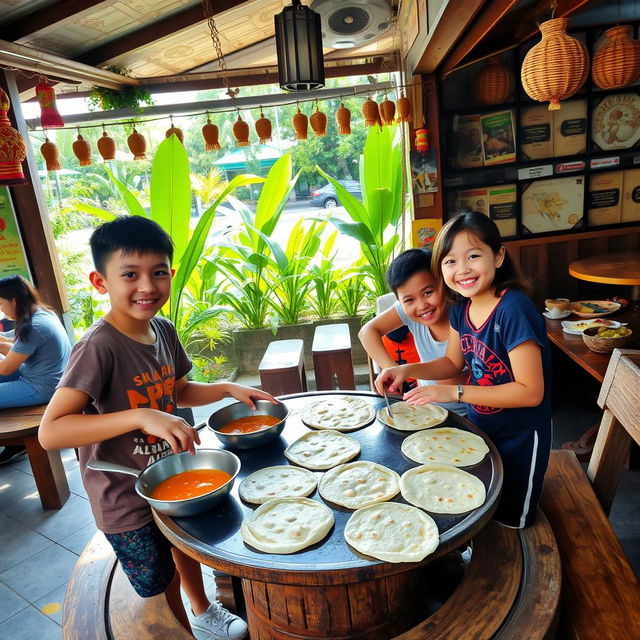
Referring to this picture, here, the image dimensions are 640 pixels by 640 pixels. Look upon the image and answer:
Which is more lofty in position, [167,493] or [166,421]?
[166,421]

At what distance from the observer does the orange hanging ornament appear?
8.87 ft

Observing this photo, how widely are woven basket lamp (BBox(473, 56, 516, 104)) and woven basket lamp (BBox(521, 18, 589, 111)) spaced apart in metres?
1.16

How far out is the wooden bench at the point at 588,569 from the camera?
134 centimetres

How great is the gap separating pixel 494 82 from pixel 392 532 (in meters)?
3.90

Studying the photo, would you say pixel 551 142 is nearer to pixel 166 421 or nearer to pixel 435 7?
pixel 435 7

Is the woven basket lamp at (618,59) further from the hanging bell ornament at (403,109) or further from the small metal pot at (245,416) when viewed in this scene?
the small metal pot at (245,416)

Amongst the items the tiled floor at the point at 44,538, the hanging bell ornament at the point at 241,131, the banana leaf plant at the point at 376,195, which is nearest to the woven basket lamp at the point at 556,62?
the banana leaf plant at the point at 376,195

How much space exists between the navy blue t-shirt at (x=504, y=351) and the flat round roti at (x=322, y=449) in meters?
0.54

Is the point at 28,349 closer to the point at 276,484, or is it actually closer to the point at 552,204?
the point at 276,484

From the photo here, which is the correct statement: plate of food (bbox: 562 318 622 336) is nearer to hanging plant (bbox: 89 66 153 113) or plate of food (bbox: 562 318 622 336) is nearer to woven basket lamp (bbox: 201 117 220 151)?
woven basket lamp (bbox: 201 117 220 151)

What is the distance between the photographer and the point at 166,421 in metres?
1.42

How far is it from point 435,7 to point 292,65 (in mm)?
846

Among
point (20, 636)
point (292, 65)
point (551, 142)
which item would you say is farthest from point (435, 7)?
point (20, 636)

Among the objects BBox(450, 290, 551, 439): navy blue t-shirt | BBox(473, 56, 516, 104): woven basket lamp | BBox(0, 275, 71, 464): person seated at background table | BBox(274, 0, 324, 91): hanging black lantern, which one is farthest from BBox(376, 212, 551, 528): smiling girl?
BBox(473, 56, 516, 104): woven basket lamp
